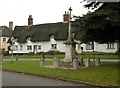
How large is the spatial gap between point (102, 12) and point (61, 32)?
152ft

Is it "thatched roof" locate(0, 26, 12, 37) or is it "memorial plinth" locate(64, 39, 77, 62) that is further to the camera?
"thatched roof" locate(0, 26, 12, 37)

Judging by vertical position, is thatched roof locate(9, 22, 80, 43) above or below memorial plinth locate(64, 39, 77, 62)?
above

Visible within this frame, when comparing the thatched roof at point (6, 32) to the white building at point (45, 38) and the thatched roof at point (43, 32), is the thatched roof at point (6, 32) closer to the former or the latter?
the thatched roof at point (43, 32)

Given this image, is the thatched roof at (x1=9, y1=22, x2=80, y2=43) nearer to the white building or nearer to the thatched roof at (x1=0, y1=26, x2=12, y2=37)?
the white building

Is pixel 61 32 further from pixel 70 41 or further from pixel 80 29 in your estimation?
pixel 80 29

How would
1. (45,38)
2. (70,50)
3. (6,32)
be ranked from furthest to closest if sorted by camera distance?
1. (6,32)
2. (45,38)
3. (70,50)

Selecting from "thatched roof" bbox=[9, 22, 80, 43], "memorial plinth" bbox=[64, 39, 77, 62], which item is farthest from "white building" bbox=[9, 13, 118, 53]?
"memorial plinth" bbox=[64, 39, 77, 62]

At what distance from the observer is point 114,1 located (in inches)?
898

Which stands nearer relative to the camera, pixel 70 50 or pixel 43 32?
pixel 70 50

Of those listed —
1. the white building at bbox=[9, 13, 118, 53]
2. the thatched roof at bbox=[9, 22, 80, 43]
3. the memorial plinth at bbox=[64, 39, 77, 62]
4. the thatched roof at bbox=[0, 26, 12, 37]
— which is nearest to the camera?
the memorial plinth at bbox=[64, 39, 77, 62]

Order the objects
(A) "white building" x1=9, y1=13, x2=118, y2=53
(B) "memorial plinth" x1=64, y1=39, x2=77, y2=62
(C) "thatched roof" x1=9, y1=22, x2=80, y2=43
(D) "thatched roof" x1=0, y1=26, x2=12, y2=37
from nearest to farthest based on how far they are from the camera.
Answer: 1. (B) "memorial plinth" x1=64, y1=39, x2=77, y2=62
2. (A) "white building" x1=9, y1=13, x2=118, y2=53
3. (C) "thatched roof" x1=9, y1=22, x2=80, y2=43
4. (D) "thatched roof" x1=0, y1=26, x2=12, y2=37

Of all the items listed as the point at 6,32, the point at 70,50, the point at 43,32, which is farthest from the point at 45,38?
the point at 70,50

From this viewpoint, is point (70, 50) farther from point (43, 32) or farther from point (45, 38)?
point (43, 32)

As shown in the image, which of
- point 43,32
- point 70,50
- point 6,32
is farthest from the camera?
point 6,32
